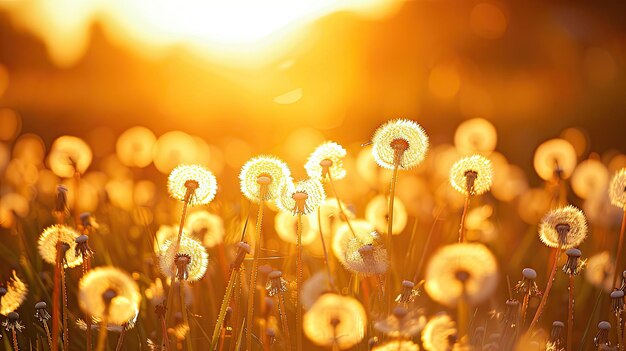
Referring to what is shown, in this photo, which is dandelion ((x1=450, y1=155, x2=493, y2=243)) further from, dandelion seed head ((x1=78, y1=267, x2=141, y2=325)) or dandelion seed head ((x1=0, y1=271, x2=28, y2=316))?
dandelion seed head ((x1=0, y1=271, x2=28, y2=316))

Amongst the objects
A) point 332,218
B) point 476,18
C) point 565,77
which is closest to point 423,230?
point 332,218

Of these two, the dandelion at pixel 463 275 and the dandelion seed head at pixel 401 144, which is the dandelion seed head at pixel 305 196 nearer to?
the dandelion seed head at pixel 401 144

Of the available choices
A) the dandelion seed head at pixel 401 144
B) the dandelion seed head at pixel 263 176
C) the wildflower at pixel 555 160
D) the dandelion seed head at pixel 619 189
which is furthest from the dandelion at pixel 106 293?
the wildflower at pixel 555 160

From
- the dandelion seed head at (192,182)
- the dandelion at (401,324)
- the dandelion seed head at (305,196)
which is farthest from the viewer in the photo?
the dandelion seed head at (192,182)

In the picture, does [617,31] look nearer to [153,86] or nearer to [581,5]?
[581,5]

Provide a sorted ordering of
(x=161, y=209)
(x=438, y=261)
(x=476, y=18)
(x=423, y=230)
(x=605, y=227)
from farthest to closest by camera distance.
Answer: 1. (x=476, y=18)
2. (x=161, y=209)
3. (x=423, y=230)
4. (x=605, y=227)
5. (x=438, y=261)

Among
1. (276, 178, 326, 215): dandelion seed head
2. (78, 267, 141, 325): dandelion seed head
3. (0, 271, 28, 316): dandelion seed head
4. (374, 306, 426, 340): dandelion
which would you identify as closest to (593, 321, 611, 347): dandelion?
(374, 306, 426, 340): dandelion

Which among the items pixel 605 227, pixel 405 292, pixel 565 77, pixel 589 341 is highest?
pixel 565 77
